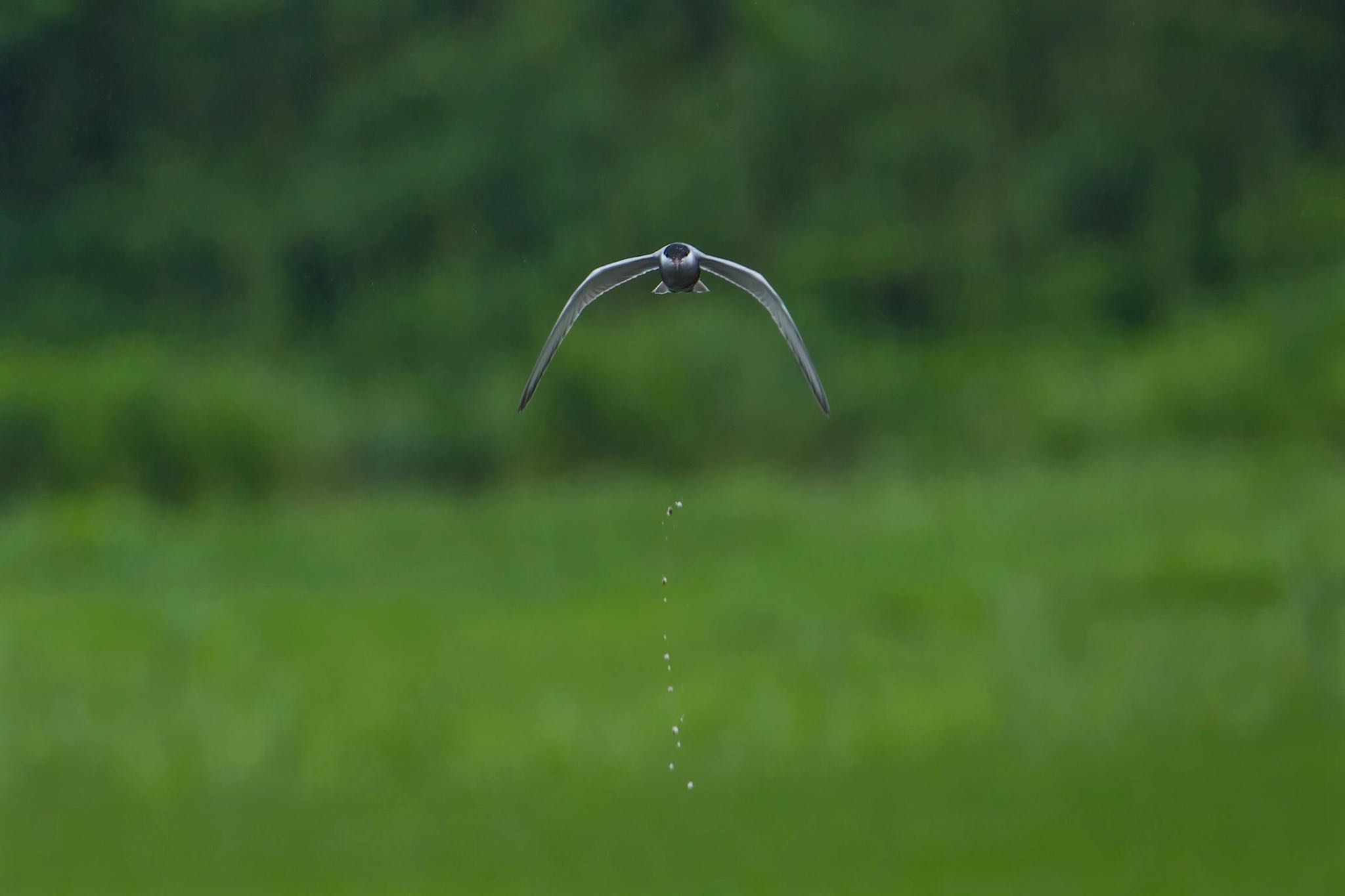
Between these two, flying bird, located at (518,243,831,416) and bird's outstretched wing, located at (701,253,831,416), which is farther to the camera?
bird's outstretched wing, located at (701,253,831,416)

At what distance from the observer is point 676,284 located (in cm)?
389

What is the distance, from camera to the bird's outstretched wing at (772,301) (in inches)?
160

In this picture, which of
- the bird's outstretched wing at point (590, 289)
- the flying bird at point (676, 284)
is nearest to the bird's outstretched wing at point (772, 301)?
the flying bird at point (676, 284)

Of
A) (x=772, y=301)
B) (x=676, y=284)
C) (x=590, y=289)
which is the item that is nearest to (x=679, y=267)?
(x=676, y=284)

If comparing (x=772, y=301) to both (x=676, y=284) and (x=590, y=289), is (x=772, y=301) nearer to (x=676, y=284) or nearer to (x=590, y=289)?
(x=590, y=289)

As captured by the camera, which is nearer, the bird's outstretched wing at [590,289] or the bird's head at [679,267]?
the bird's head at [679,267]

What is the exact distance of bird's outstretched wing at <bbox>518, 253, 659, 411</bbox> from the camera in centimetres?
400

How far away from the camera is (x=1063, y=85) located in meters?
20.0

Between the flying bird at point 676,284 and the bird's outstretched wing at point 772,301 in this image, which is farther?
the bird's outstretched wing at point 772,301

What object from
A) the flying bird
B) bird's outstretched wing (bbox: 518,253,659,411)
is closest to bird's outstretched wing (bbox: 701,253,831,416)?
the flying bird

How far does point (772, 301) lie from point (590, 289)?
1.28 feet

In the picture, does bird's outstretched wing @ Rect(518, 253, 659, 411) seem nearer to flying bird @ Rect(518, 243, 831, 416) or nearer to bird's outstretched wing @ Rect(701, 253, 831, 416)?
flying bird @ Rect(518, 243, 831, 416)

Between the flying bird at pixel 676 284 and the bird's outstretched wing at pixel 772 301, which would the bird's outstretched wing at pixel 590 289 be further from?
the bird's outstretched wing at pixel 772 301

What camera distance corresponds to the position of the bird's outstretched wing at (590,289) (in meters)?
4.00
